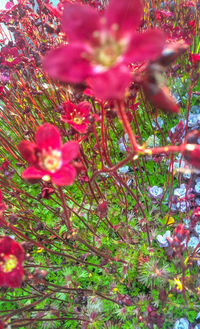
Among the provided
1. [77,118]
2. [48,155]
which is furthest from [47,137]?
[77,118]

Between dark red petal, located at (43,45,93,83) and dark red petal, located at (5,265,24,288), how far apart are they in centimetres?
67

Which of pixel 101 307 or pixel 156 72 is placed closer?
pixel 156 72

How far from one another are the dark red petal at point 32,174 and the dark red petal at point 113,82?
0.37 metres

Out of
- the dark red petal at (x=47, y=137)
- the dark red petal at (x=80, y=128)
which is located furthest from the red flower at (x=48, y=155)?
the dark red petal at (x=80, y=128)

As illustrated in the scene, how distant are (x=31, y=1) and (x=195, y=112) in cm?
168

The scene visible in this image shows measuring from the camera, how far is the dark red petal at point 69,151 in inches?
34.0

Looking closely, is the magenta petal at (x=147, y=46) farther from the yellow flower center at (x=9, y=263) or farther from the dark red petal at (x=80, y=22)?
the yellow flower center at (x=9, y=263)

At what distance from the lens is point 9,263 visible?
1072 mm

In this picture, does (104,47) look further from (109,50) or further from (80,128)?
(80,128)

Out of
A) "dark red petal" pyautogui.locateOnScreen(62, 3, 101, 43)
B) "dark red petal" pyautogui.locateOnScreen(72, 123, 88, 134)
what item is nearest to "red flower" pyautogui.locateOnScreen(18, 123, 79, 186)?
"dark red petal" pyautogui.locateOnScreen(72, 123, 88, 134)

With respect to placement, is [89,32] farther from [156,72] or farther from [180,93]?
[180,93]

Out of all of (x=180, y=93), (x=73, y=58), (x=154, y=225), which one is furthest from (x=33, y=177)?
(x=180, y=93)

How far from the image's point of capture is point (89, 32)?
659 millimetres

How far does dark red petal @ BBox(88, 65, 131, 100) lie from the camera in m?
0.54
